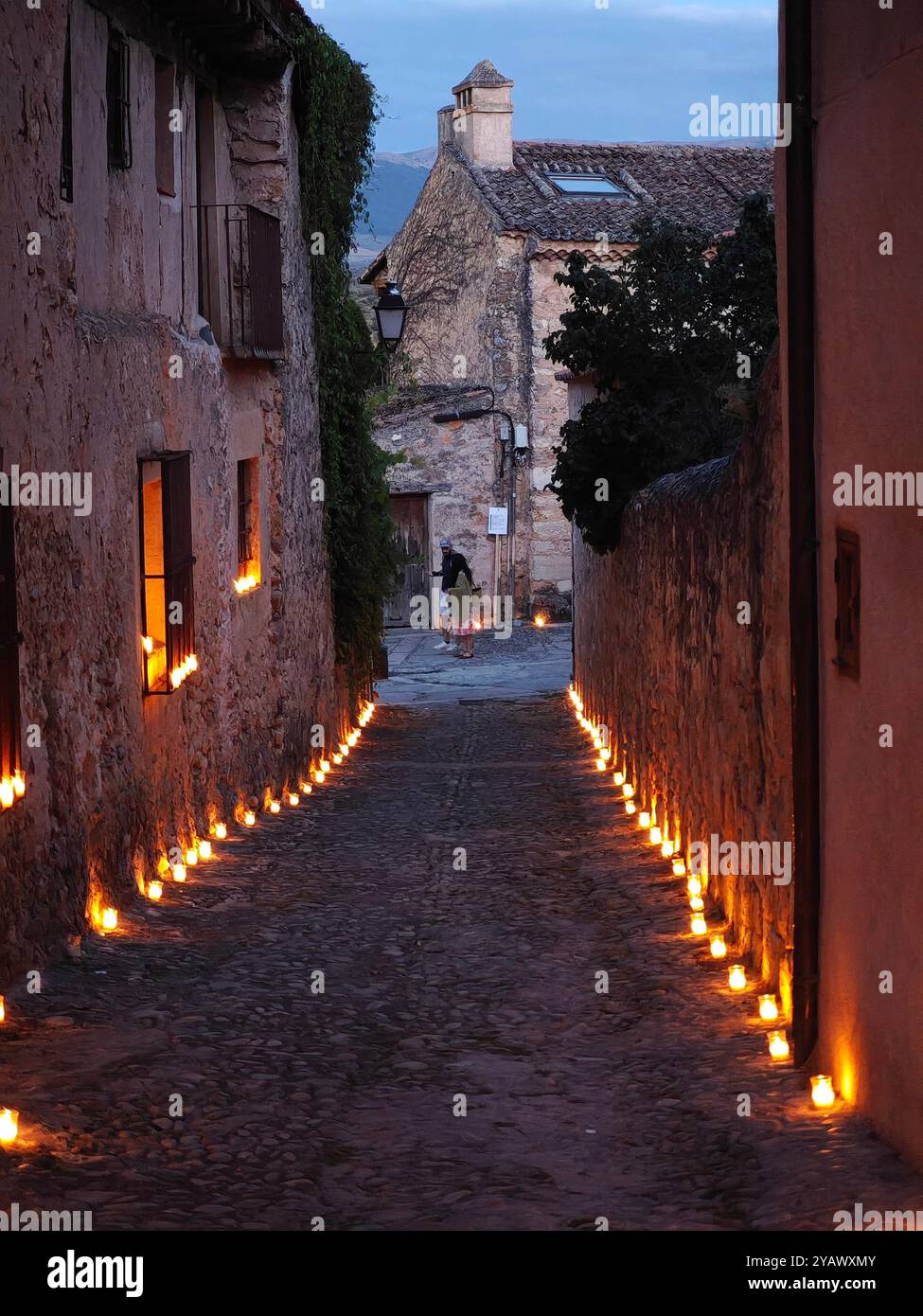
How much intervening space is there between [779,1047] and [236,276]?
25.5 ft

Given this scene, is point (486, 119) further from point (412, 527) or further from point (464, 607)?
point (464, 607)

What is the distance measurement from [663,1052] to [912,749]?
7.06 feet

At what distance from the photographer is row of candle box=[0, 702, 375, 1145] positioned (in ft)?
15.6

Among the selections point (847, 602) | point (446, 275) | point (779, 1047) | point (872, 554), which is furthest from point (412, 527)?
point (872, 554)

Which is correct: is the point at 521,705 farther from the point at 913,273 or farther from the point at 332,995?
the point at 913,273

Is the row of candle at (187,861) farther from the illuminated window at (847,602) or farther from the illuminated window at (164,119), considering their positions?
the illuminated window at (164,119)

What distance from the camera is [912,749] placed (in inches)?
169

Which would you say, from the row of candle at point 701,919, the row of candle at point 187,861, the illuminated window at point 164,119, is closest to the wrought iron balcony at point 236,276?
the illuminated window at point 164,119

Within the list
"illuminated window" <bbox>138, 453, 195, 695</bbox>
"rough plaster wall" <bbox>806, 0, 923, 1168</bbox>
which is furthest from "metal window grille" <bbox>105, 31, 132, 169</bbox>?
"rough plaster wall" <bbox>806, 0, 923, 1168</bbox>

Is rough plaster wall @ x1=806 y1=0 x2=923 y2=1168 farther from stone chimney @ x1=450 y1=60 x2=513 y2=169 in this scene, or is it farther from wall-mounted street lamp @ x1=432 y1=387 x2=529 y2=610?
stone chimney @ x1=450 y1=60 x2=513 y2=169

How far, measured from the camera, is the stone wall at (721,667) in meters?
6.15

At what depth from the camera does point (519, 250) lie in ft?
A: 93.8
